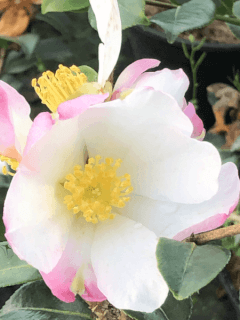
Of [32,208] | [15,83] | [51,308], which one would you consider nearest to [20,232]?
[32,208]

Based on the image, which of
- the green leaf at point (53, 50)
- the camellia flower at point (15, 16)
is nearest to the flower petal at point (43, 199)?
the camellia flower at point (15, 16)

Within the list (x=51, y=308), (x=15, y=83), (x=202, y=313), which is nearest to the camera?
(x=51, y=308)

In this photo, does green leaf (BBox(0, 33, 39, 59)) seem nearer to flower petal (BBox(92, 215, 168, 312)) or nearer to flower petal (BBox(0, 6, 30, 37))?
flower petal (BBox(0, 6, 30, 37))

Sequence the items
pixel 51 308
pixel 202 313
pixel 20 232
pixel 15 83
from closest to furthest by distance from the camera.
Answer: pixel 20 232 < pixel 51 308 < pixel 202 313 < pixel 15 83

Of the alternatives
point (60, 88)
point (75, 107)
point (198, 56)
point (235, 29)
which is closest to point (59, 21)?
point (198, 56)

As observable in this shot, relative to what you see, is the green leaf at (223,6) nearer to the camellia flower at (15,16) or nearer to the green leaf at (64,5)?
the green leaf at (64,5)

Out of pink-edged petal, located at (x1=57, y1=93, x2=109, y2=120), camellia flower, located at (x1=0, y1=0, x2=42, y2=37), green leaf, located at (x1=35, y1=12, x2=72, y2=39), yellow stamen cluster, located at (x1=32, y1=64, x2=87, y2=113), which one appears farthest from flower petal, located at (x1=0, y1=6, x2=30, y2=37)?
pink-edged petal, located at (x1=57, y1=93, x2=109, y2=120)

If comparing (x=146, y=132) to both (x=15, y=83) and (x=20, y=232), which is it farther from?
(x=15, y=83)
